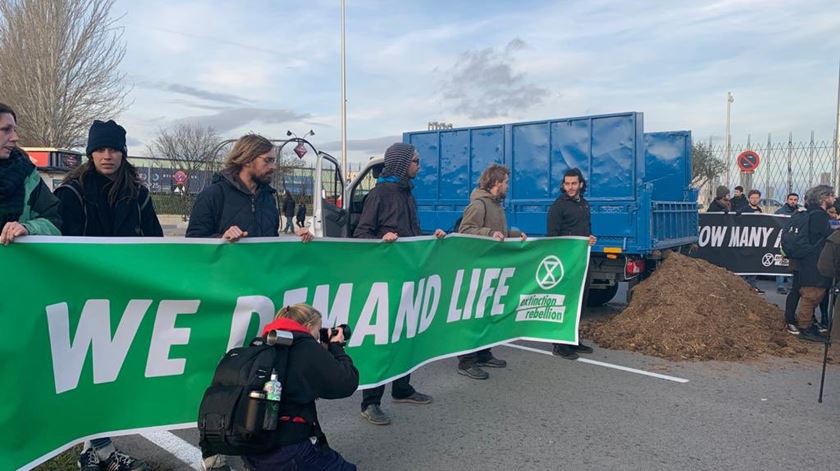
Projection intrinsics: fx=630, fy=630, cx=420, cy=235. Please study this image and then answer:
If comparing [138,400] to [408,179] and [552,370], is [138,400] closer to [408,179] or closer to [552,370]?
[408,179]

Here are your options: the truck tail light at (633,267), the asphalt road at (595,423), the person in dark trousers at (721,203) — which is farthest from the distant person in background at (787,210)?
the asphalt road at (595,423)

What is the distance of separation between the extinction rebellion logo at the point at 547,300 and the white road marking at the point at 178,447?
3.16 m

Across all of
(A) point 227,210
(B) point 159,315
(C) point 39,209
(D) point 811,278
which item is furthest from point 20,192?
(D) point 811,278

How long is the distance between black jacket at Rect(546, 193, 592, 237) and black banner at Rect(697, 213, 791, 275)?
651 cm

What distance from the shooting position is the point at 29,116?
20.0 meters

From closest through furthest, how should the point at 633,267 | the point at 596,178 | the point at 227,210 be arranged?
the point at 227,210 < the point at 633,267 < the point at 596,178

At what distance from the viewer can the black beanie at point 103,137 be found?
3537 millimetres

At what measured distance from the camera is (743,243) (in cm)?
1211

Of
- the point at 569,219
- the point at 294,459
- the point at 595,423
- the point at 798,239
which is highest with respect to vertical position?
the point at 569,219

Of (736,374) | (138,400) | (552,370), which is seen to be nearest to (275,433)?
(138,400)

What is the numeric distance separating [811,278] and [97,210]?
25.4 feet

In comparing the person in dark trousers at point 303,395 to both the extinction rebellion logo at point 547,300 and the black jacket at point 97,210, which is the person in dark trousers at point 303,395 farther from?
the extinction rebellion logo at point 547,300

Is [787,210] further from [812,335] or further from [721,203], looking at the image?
[812,335]

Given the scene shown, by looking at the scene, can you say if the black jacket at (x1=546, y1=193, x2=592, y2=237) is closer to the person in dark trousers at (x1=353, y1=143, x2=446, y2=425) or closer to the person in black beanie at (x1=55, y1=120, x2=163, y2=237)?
the person in dark trousers at (x1=353, y1=143, x2=446, y2=425)
